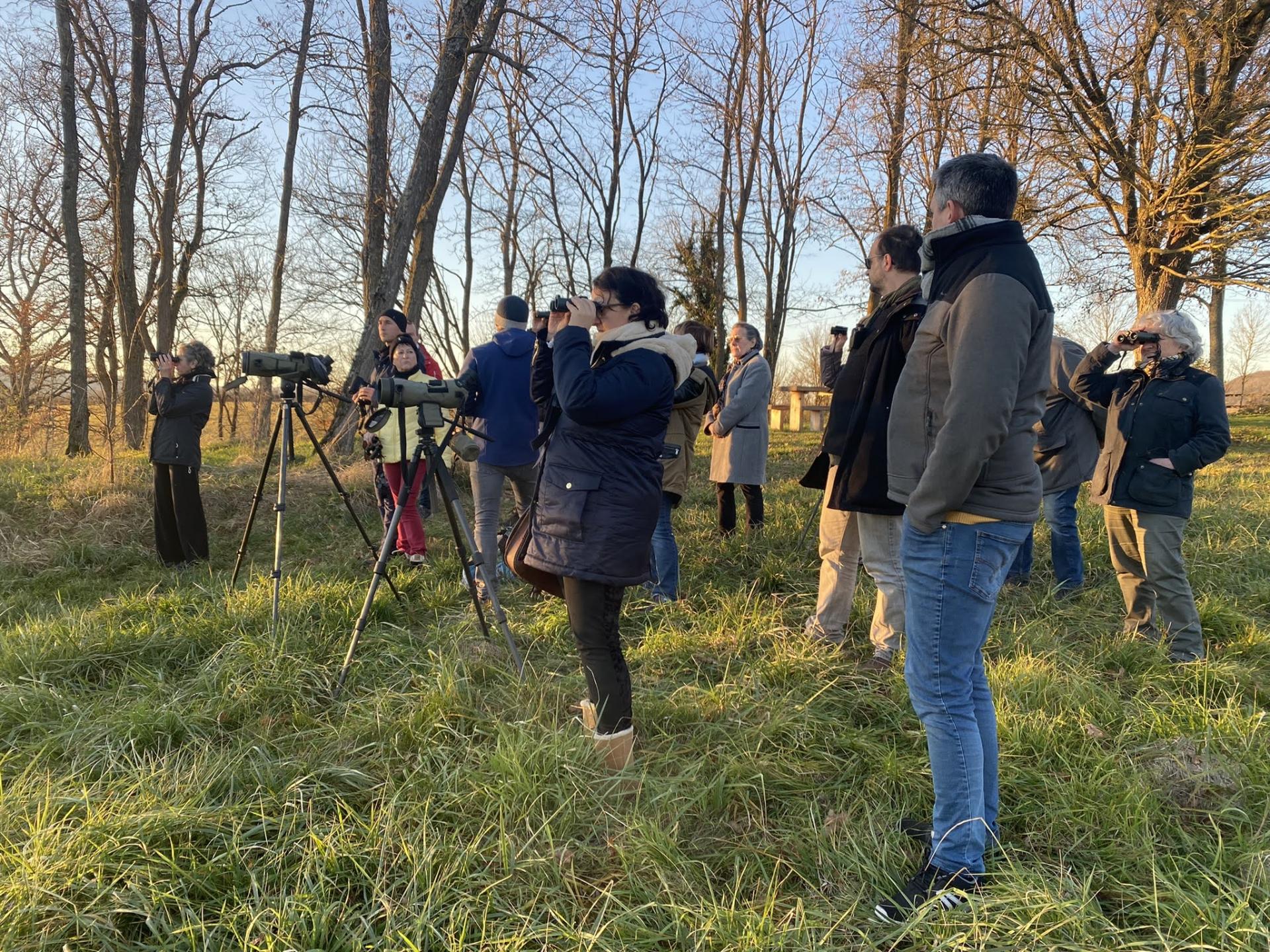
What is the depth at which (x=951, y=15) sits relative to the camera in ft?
31.7

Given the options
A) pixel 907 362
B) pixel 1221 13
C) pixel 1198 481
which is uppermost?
pixel 1221 13

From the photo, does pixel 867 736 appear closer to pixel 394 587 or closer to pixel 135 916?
pixel 135 916

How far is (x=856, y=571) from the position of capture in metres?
3.58

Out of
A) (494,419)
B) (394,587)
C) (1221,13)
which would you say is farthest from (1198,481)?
(394,587)

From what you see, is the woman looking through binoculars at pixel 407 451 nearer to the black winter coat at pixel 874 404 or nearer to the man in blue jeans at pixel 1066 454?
the black winter coat at pixel 874 404

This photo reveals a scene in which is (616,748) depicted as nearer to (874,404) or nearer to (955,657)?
(955,657)

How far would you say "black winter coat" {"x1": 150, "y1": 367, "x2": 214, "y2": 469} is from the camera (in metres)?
5.19

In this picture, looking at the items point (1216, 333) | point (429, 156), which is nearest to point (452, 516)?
point (429, 156)

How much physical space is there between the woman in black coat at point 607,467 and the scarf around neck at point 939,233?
0.79 metres

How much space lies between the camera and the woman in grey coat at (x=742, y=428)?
5.03m

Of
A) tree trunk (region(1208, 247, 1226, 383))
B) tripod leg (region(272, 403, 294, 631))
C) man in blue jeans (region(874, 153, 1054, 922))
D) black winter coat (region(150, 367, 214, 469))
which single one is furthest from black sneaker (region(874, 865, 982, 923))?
tree trunk (region(1208, 247, 1226, 383))

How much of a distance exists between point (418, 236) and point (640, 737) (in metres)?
8.75

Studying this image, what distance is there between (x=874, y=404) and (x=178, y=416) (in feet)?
16.3

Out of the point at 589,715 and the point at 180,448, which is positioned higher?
the point at 180,448
